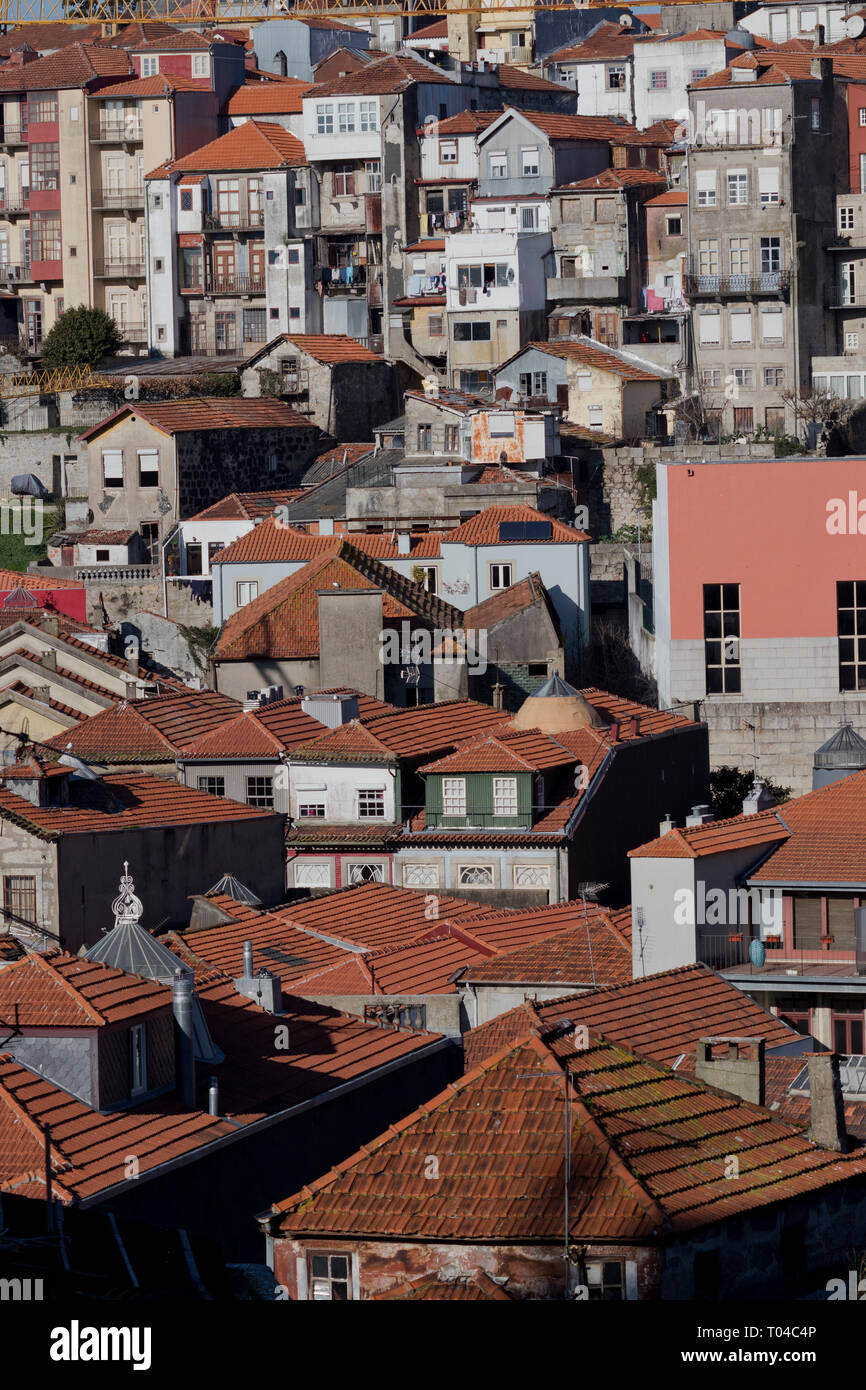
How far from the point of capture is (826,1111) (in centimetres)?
2548

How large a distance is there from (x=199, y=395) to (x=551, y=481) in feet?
42.6

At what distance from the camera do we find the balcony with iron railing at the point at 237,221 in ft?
273

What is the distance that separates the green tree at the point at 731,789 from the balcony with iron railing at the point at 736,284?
2212 centimetres

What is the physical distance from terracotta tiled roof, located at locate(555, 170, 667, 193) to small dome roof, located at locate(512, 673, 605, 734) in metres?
30.3

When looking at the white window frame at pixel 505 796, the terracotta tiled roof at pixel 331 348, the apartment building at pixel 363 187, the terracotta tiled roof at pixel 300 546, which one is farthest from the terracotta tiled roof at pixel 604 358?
the white window frame at pixel 505 796

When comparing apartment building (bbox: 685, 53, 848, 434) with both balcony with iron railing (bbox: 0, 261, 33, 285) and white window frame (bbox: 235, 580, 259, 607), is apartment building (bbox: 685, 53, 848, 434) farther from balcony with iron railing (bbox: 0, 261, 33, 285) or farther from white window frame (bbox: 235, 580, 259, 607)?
balcony with iron railing (bbox: 0, 261, 33, 285)

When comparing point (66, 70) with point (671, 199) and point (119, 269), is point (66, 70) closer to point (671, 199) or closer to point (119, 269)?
point (119, 269)

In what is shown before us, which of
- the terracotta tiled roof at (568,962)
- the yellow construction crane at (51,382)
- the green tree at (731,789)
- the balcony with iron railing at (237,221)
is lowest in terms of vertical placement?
the green tree at (731,789)

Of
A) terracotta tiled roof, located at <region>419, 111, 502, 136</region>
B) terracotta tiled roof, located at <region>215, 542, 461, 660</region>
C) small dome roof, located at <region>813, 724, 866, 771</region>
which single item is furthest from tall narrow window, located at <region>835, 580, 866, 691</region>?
terracotta tiled roof, located at <region>419, 111, 502, 136</region>

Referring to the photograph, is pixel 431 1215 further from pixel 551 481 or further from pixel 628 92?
pixel 628 92

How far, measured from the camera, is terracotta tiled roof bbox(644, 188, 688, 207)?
7906 cm

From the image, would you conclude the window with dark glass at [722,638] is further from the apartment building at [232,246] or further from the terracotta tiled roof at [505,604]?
the apartment building at [232,246]

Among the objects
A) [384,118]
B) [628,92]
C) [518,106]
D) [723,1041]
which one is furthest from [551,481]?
[723,1041]
